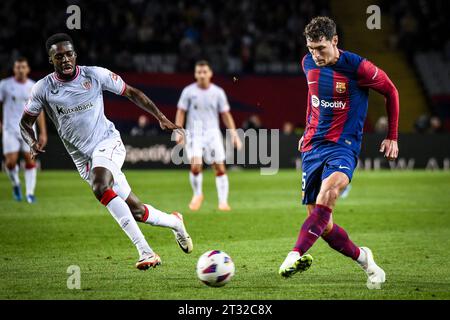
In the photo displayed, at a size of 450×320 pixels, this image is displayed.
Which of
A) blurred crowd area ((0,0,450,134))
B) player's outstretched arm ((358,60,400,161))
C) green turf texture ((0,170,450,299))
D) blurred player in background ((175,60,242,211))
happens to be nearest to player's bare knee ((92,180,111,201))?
green turf texture ((0,170,450,299))

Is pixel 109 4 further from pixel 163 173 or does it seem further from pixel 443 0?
pixel 443 0

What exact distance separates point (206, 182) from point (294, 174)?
3670 millimetres

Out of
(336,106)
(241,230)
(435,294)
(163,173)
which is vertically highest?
(336,106)

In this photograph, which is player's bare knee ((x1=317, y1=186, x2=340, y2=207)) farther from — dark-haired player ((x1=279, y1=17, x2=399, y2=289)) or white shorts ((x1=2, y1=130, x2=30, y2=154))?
white shorts ((x1=2, y1=130, x2=30, y2=154))

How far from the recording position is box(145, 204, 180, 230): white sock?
8594mm

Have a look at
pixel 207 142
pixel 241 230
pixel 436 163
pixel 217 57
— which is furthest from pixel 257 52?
pixel 241 230

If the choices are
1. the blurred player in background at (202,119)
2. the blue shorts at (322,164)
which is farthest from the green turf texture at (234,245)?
the blue shorts at (322,164)

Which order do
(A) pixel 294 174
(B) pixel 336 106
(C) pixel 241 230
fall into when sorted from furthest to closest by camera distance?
(A) pixel 294 174 < (C) pixel 241 230 < (B) pixel 336 106

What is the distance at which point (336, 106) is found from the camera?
770cm

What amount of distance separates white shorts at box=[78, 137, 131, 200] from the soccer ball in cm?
149

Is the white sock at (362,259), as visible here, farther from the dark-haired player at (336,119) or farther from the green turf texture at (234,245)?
the green turf texture at (234,245)

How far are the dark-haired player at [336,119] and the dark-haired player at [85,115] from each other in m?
1.53

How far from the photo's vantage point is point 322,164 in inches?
301

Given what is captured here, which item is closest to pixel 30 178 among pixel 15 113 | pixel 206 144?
pixel 15 113
